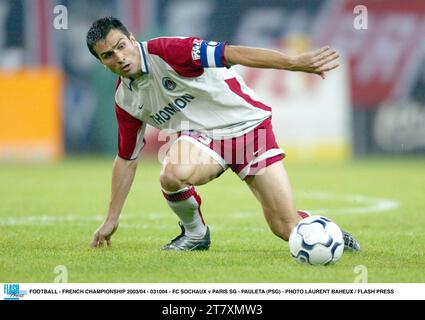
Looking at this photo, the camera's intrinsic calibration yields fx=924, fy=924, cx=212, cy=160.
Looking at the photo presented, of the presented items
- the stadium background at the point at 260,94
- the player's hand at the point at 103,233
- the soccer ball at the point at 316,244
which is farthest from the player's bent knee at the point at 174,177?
the stadium background at the point at 260,94

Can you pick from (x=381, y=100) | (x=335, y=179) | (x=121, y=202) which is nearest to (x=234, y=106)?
(x=121, y=202)

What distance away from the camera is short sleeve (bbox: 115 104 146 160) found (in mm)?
6688

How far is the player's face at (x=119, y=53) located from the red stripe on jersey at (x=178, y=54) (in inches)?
5.6

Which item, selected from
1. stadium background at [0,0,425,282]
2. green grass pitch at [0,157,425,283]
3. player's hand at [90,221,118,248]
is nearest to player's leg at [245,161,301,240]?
green grass pitch at [0,157,425,283]

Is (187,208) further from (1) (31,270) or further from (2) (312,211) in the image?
(2) (312,211)

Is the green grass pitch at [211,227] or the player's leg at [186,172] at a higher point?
the player's leg at [186,172]

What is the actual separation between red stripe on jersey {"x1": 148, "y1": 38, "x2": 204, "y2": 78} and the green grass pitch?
4.19 feet

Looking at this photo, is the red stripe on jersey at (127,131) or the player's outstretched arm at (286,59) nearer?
the player's outstretched arm at (286,59)

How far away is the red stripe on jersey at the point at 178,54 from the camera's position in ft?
20.1

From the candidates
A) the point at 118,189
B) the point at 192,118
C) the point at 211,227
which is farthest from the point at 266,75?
the point at 192,118

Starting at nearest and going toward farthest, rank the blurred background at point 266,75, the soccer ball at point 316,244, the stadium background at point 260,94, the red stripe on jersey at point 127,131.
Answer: the soccer ball at point 316,244, the red stripe on jersey at point 127,131, the stadium background at point 260,94, the blurred background at point 266,75

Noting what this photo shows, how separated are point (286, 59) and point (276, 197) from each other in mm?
1174

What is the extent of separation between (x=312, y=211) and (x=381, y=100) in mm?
9555

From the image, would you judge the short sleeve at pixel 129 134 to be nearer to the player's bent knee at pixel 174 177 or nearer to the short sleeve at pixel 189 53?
the player's bent knee at pixel 174 177
